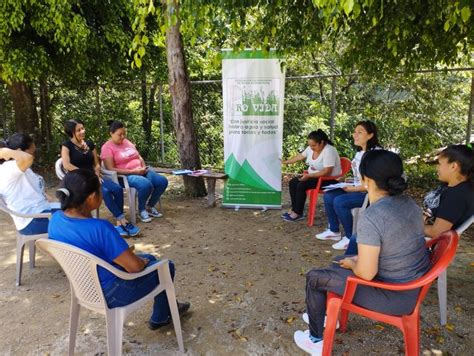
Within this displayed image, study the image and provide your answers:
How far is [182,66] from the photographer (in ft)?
19.5

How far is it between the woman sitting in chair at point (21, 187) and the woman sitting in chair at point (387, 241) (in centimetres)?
266

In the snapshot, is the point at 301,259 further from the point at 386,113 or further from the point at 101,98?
the point at 101,98

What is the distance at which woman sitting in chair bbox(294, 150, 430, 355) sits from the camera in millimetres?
2086

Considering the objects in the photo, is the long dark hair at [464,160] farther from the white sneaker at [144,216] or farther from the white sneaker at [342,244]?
the white sneaker at [144,216]

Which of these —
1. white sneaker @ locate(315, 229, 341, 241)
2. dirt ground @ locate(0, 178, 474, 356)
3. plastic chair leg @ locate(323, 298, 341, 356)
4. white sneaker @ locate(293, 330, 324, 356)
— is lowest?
dirt ground @ locate(0, 178, 474, 356)

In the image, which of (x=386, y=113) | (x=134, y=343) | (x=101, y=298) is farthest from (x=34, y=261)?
(x=386, y=113)

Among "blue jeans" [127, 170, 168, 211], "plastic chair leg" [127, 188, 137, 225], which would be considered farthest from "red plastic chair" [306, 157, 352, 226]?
"plastic chair leg" [127, 188, 137, 225]

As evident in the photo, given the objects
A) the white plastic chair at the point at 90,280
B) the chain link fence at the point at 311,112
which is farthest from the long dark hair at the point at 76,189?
the chain link fence at the point at 311,112

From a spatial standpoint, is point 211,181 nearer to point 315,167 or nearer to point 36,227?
point 315,167

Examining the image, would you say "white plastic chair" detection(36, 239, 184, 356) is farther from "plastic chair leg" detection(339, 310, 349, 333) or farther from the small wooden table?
the small wooden table

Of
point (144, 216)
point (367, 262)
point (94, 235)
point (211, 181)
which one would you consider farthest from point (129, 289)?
point (211, 181)

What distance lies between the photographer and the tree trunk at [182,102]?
19.1ft

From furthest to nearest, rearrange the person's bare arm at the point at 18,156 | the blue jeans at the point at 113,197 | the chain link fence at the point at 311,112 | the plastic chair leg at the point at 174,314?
1. the chain link fence at the point at 311,112
2. the blue jeans at the point at 113,197
3. the person's bare arm at the point at 18,156
4. the plastic chair leg at the point at 174,314

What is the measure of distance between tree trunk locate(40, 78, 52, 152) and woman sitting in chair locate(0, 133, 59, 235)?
5.89 meters
